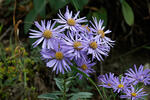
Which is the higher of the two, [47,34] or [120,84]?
[47,34]

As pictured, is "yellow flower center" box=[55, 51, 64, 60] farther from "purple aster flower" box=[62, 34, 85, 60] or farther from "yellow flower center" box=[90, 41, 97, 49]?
"yellow flower center" box=[90, 41, 97, 49]

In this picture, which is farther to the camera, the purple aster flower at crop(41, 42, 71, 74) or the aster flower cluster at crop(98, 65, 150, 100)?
the aster flower cluster at crop(98, 65, 150, 100)

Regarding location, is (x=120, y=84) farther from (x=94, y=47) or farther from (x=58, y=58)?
(x=58, y=58)

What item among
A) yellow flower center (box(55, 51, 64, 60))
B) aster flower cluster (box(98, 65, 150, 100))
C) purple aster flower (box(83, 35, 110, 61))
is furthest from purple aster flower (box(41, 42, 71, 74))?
aster flower cluster (box(98, 65, 150, 100))

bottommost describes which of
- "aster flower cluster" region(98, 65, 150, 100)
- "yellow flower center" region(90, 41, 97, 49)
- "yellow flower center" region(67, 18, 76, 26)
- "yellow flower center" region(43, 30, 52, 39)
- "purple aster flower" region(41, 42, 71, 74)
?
"aster flower cluster" region(98, 65, 150, 100)

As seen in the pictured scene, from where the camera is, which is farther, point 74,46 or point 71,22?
point 71,22

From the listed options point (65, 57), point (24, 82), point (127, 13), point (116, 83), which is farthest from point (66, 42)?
Result: point (127, 13)

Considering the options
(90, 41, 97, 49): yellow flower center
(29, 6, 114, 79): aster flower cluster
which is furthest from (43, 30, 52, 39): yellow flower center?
(90, 41, 97, 49): yellow flower center

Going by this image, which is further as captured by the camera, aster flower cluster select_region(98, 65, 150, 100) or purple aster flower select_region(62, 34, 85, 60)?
aster flower cluster select_region(98, 65, 150, 100)

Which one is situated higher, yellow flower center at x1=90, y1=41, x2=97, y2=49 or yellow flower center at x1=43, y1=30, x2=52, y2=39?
yellow flower center at x1=43, y1=30, x2=52, y2=39

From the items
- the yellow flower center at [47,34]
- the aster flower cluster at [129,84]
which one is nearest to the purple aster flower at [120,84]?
the aster flower cluster at [129,84]

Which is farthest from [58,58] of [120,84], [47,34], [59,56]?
[120,84]

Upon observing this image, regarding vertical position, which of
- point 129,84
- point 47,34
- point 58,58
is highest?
point 47,34

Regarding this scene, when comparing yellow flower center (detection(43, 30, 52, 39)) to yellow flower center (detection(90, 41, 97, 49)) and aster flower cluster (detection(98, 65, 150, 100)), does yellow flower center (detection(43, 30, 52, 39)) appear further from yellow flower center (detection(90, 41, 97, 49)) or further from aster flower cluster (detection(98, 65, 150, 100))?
aster flower cluster (detection(98, 65, 150, 100))
